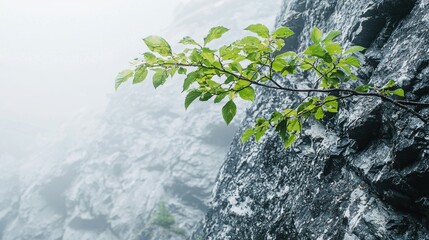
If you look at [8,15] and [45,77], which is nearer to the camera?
[45,77]

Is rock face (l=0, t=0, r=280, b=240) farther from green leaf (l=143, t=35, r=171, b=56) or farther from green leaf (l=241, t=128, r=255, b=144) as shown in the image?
green leaf (l=143, t=35, r=171, b=56)

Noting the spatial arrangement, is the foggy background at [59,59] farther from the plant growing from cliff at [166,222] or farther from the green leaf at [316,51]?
the green leaf at [316,51]

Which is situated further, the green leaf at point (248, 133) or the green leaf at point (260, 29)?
the green leaf at point (248, 133)

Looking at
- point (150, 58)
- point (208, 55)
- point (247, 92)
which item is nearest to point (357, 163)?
point (247, 92)

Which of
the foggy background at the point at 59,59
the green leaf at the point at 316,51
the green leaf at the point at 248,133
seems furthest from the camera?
the foggy background at the point at 59,59

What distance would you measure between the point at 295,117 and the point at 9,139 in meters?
58.7

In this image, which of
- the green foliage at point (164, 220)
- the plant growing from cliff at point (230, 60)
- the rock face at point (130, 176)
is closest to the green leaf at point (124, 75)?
the plant growing from cliff at point (230, 60)

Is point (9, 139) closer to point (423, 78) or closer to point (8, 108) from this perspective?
point (8, 108)

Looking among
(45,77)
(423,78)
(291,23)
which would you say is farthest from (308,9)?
(45,77)

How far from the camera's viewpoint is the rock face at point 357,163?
285 centimetres

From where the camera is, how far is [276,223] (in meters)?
4.76

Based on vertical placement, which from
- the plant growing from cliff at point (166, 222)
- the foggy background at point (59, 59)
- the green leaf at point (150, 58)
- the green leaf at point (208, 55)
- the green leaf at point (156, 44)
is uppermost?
the foggy background at point (59, 59)

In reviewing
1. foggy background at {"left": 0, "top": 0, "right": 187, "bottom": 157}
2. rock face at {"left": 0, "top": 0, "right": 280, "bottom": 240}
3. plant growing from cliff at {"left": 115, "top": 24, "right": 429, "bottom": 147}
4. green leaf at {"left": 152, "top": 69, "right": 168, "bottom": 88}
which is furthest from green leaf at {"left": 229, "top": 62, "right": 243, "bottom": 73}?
foggy background at {"left": 0, "top": 0, "right": 187, "bottom": 157}

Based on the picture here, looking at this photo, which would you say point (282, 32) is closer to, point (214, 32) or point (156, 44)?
point (214, 32)
